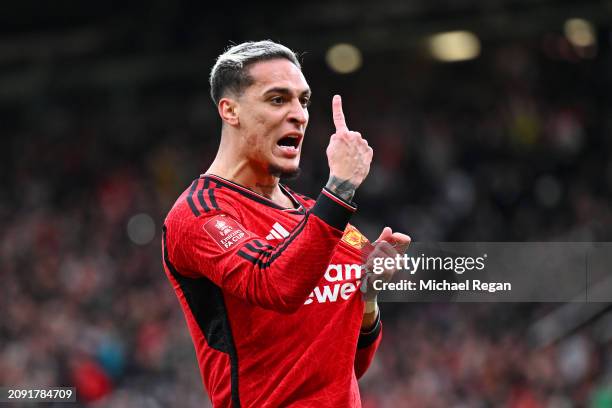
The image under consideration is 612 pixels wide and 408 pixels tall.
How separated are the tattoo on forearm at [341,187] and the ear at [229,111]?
0.58 metres

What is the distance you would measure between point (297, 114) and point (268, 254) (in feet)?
1.80

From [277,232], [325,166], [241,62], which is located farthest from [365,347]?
[325,166]

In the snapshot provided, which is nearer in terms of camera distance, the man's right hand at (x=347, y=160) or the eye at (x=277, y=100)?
the man's right hand at (x=347, y=160)

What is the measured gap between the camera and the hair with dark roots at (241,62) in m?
3.35

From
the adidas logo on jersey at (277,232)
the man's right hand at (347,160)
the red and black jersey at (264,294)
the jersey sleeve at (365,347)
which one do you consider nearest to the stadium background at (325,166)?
the jersey sleeve at (365,347)

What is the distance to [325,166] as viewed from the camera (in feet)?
49.2

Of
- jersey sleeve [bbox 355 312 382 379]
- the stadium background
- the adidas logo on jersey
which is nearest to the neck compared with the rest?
the adidas logo on jersey

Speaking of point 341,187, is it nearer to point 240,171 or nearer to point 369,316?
point 240,171

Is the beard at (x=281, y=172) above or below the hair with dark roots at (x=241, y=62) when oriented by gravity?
below

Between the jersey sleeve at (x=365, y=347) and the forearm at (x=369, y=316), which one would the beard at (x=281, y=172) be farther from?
the jersey sleeve at (x=365, y=347)

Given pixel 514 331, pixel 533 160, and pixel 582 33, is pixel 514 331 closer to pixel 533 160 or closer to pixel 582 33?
pixel 533 160

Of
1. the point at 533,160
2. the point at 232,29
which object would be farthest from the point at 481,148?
the point at 232,29

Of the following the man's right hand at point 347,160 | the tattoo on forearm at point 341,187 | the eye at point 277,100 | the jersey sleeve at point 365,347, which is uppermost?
the eye at point 277,100

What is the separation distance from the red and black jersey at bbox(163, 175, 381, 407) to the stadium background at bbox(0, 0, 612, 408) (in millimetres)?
6640
